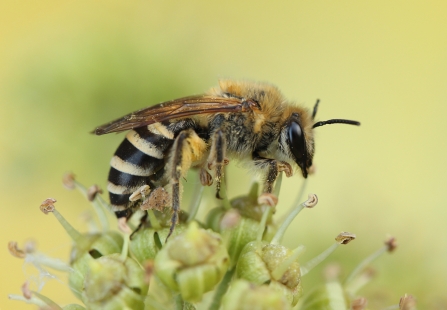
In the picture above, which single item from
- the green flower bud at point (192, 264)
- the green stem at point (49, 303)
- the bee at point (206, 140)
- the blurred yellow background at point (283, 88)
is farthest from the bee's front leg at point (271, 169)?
the blurred yellow background at point (283, 88)

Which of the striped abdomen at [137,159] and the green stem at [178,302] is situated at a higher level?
the striped abdomen at [137,159]

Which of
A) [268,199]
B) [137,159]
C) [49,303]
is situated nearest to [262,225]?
[268,199]

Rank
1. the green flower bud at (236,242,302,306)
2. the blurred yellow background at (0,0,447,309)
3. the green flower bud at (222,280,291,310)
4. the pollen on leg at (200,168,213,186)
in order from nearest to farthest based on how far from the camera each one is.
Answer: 1. the green flower bud at (222,280,291,310)
2. the green flower bud at (236,242,302,306)
3. the pollen on leg at (200,168,213,186)
4. the blurred yellow background at (0,0,447,309)

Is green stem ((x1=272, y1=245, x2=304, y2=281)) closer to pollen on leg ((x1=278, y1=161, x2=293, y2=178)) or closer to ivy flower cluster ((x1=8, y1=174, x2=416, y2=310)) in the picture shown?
ivy flower cluster ((x1=8, y1=174, x2=416, y2=310))

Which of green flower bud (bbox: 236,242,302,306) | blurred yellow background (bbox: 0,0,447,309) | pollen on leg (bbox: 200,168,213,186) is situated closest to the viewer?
green flower bud (bbox: 236,242,302,306)

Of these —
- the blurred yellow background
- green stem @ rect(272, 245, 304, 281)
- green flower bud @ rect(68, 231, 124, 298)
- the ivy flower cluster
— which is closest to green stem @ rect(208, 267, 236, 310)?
the ivy flower cluster

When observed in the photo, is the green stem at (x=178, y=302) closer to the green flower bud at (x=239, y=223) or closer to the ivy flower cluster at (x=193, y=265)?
the ivy flower cluster at (x=193, y=265)
